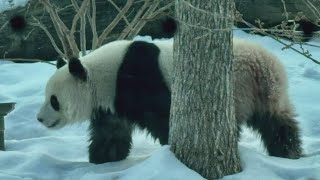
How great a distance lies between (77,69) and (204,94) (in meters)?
1.19

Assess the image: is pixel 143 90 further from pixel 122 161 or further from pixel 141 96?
pixel 122 161

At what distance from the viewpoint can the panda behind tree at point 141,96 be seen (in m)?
4.47

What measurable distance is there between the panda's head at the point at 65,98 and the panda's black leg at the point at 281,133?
4.28 feet

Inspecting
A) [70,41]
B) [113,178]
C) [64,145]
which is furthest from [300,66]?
[113,178]

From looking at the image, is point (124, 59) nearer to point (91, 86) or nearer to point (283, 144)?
point (91, 86)

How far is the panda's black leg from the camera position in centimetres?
460

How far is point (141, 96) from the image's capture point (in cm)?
449

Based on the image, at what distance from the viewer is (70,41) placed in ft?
19.7

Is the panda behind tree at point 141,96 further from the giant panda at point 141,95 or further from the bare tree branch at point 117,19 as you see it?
the bare tree branch at point 117,19

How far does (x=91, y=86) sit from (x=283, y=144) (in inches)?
60.3

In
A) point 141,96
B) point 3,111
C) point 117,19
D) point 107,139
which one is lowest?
point 107,139

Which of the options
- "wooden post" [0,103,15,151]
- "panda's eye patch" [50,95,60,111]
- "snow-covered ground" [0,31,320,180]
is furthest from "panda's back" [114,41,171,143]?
"wooden post" [0,103,15,151]

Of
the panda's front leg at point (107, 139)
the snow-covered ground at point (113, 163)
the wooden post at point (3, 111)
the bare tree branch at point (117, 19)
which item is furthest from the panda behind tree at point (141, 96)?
the bare tree branch at point (117, 19)

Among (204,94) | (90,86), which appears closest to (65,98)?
(90,86)
